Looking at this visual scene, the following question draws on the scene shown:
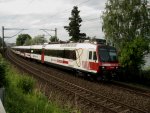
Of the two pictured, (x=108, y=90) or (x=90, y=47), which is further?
(x=90, y=47)

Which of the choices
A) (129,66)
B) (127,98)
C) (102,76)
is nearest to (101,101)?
(127,98)

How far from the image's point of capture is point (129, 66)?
77.3 feet

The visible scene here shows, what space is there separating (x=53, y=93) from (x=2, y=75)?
16.9 ft

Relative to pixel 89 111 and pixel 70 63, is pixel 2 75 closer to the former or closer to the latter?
pixel 89 111

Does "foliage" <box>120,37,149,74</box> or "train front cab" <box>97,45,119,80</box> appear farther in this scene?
"foliage" <box>120,37,149,74</box>

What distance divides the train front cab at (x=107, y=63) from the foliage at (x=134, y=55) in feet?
2.67

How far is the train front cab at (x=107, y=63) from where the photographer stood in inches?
867

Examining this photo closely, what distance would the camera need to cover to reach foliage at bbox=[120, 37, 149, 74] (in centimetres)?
2283

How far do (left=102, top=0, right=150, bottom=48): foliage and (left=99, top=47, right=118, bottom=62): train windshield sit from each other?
1346 centimetres

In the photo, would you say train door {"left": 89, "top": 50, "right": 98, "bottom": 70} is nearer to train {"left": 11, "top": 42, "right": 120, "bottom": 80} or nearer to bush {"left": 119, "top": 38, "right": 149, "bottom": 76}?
train {"left": 11, "top": 42, "right": 120, "bottom": 80}

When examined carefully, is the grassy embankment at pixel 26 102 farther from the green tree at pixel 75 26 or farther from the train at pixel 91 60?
the green tree at pixel 75 26

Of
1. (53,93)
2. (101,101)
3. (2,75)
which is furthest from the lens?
(53,93)

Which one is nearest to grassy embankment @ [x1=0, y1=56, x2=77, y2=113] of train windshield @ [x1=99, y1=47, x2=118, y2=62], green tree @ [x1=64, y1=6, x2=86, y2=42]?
train windshield @ [x1=99, y1=47, x2=118, y2=62]

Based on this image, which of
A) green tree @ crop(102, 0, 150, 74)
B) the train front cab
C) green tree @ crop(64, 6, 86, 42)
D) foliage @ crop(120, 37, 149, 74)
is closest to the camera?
the train front cab
